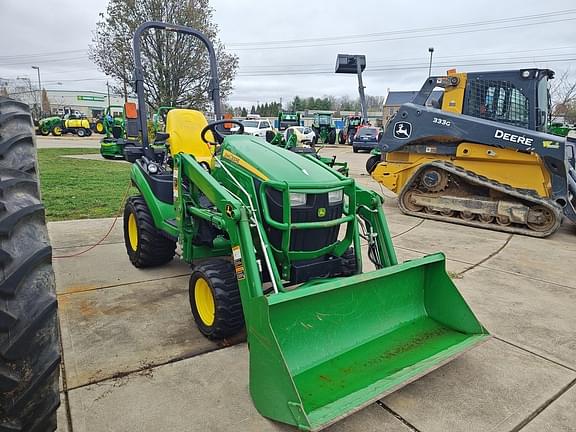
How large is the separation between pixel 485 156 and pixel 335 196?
15.2 feet

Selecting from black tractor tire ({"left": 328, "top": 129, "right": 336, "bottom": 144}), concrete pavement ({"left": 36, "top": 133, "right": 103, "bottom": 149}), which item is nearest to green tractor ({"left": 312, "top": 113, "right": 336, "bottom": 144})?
black tractor tire ({"left": 328, "top": 129, "right": 336, "bottom": 144})

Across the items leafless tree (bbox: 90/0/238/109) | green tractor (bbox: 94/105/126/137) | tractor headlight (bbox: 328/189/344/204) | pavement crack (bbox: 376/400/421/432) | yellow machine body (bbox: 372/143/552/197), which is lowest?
pavement crack (bbox: 376/400/421/432)

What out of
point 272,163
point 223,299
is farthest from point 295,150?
point 223,299

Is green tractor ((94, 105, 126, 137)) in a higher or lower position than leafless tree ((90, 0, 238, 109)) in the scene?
lower

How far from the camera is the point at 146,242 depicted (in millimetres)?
4008

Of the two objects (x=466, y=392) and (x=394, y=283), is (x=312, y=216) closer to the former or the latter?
(x=394, y=283)

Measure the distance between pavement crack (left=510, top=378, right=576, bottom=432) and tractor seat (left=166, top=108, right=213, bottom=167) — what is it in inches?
118

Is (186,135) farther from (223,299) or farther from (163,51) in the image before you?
(163,51)

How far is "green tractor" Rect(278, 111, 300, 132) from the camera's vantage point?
2938cm

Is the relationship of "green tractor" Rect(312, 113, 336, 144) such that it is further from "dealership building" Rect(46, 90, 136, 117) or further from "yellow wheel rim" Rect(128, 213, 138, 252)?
"dealership building" Rect(46, 90, 136, 117)

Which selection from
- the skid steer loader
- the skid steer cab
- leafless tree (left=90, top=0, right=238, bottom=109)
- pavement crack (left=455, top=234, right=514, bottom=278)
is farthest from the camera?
leafless tree (left=90, top=0, right=238, bottom=109)

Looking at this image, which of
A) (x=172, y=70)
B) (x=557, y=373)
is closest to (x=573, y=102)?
(x=172, y=70)

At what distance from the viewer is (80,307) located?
3324 millimetres

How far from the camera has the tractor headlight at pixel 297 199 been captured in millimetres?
2648
